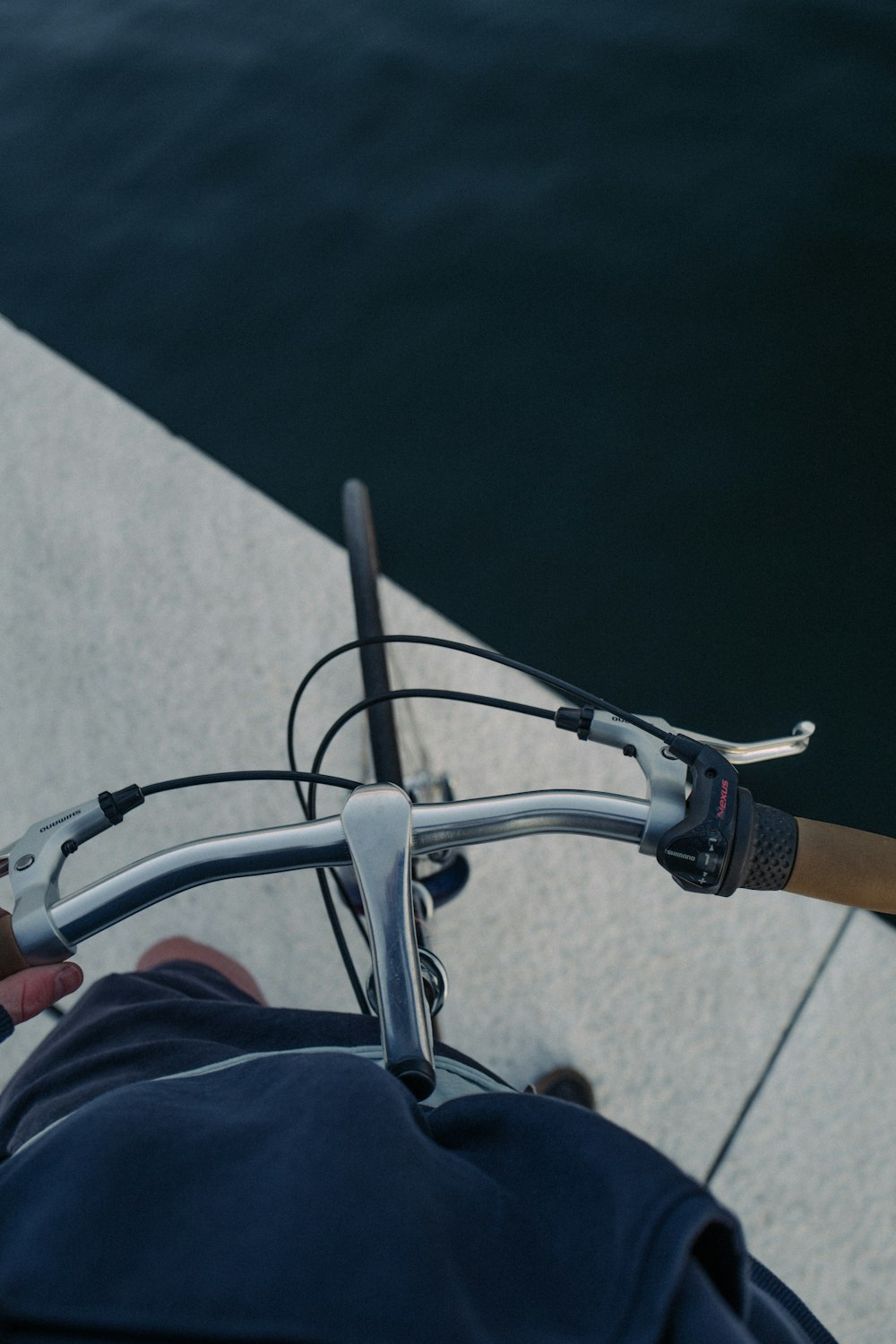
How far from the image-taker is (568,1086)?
1.02 meters

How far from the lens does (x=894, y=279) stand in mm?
1482

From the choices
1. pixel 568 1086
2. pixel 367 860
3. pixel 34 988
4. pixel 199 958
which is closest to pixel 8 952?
pixel 34 988

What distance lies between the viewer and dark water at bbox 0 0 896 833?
1322 mm

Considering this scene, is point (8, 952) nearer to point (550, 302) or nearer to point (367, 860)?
point (367, 860)

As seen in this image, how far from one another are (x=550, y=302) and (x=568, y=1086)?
1.24 metres

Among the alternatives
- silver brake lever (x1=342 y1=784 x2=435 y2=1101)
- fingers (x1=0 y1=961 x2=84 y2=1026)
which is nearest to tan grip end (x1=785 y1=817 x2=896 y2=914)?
silver brake lever (x1=342 y1=784 x2=435 y2=1101)

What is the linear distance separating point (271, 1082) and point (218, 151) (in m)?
1.92

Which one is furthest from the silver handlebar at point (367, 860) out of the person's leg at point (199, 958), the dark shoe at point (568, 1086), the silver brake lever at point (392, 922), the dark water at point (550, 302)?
the dark water at point (550, 302)

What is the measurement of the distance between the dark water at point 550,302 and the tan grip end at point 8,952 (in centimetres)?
89

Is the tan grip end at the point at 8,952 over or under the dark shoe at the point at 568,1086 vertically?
over

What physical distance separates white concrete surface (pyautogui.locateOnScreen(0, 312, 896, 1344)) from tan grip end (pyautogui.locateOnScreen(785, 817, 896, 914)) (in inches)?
24.7

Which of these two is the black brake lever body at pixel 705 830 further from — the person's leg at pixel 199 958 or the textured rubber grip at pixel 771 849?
the person's leg at pixel 199 958

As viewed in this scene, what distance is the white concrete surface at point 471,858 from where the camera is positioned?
1.02 metres

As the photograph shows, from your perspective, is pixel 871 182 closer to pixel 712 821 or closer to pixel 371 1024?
pixel 712 821
